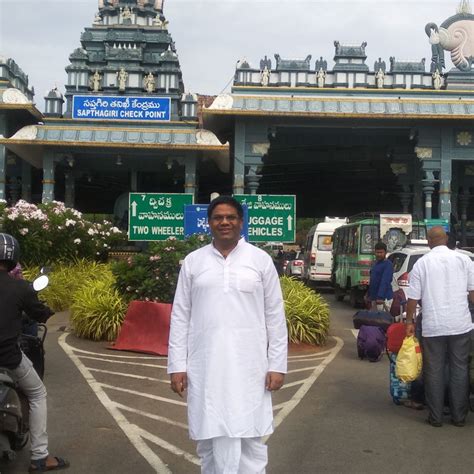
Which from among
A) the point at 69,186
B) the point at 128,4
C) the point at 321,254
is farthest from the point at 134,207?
the point at 128,4

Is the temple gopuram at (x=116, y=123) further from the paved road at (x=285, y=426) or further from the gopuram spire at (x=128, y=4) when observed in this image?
the paved road at (x=285, y=426)

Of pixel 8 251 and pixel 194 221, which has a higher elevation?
pixel 194 221

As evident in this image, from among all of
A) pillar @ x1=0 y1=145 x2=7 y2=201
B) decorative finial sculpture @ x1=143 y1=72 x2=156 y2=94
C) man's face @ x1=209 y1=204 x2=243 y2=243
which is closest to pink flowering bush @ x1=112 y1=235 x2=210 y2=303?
man's face @ x1=209 y1=204 x2=243 y2=243

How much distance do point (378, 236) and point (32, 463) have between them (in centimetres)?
1451

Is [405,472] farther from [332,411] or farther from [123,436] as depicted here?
[123,436]

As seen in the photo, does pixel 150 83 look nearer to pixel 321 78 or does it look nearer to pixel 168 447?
pixel 321 78

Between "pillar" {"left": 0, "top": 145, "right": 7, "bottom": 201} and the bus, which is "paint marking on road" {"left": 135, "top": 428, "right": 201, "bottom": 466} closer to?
the bus

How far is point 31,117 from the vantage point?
27.5 m

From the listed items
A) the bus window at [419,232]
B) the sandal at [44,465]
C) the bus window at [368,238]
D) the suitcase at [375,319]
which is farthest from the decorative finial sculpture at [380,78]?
the sandal at [44,465]

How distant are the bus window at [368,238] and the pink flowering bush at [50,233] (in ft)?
24.1

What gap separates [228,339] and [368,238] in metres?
15.0

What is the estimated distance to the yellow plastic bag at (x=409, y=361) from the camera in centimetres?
644

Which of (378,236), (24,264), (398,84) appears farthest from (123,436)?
(398,84)

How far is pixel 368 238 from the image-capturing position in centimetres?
1833
